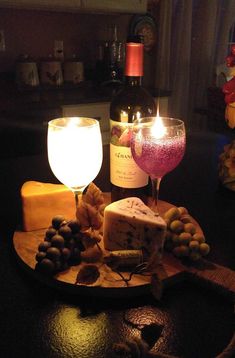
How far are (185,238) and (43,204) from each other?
0.28 m

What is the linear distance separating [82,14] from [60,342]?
2.72 meters

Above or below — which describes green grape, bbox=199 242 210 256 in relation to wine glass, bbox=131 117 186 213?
below

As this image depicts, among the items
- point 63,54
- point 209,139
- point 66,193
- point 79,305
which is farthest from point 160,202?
point 63,54

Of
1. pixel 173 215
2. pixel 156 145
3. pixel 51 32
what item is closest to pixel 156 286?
pixel 173 215

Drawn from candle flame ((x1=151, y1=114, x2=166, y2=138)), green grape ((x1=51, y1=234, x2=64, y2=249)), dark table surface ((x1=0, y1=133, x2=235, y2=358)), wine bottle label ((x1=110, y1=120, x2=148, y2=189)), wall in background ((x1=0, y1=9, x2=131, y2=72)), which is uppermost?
wall in background ((x1=0, y1=9, x2=131, y2=72))

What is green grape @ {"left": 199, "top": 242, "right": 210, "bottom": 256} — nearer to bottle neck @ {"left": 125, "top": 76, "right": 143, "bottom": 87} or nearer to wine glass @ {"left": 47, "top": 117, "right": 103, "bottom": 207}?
wine glass @ {"left": 47, "top": 117, "right": 103, "bottom": 207}

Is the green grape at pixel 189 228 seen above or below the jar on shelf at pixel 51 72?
below

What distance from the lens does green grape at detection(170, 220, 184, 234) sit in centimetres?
62

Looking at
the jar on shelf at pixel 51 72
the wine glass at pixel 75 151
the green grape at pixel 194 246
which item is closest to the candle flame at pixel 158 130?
the wine glass at pixel 75 151

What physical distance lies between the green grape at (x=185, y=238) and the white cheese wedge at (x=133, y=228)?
4cm

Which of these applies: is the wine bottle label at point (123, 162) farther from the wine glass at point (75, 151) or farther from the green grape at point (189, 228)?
Answer: the green grape at point (189, 228)

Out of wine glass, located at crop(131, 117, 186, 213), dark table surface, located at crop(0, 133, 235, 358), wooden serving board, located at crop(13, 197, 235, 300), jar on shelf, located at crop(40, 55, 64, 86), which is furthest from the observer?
jar on shelf, located at crop(40, 55, 64, 86)

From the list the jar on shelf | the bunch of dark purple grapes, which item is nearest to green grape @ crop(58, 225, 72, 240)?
the bunch of dark purple grapes

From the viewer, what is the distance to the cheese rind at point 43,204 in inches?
27.8
